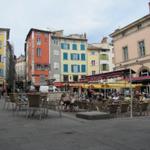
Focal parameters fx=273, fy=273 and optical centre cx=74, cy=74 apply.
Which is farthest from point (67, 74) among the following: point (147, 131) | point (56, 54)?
point (147, 131)

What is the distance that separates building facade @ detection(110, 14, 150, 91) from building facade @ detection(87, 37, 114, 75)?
23124 mm

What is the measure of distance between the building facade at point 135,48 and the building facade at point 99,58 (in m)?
23.1

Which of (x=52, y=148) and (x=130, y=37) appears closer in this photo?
(x=52, y=148)

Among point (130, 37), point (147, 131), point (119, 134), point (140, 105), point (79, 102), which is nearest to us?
point (119, 134)

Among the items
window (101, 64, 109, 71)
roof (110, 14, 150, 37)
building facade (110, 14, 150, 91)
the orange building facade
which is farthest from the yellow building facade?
building facade (110, 14, 150, 91)

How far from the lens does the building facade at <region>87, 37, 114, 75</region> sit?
65812 mm

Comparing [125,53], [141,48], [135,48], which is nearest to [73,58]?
[125,53]

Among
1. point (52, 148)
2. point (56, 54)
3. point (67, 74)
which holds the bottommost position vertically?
point (52, 148)

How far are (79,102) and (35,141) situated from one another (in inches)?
355

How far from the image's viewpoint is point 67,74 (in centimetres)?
6269

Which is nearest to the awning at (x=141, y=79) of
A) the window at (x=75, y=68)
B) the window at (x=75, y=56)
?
the window at (x=75, y=68)

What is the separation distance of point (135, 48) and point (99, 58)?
1168 inches

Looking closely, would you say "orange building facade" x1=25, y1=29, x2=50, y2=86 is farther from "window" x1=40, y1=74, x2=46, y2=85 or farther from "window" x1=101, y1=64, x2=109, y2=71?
"window" x1=101, y1=64, x2=109, y2=71

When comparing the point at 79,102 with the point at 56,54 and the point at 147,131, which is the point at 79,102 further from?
the point at 56,54
